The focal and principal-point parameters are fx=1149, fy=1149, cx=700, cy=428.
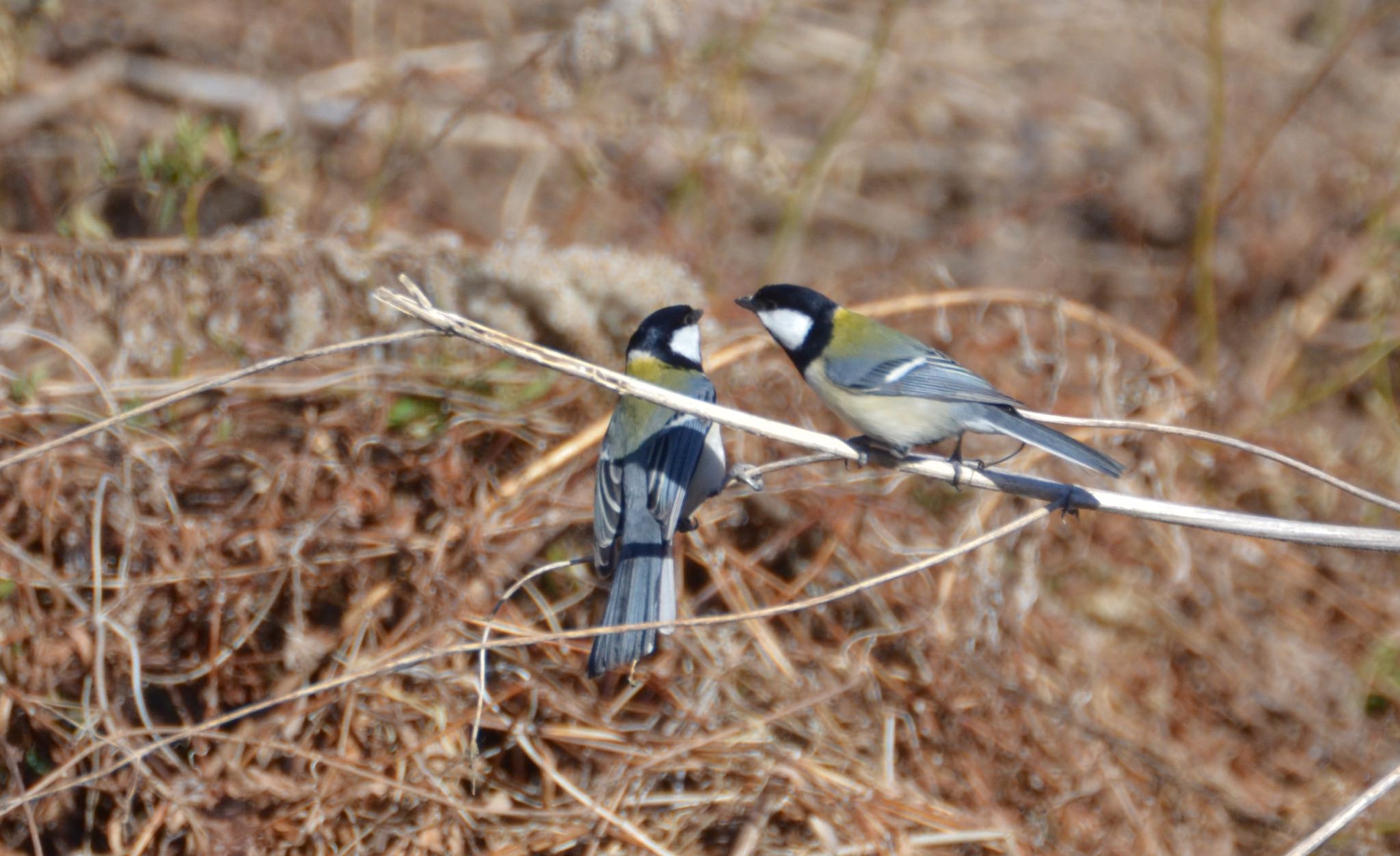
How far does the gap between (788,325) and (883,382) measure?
1.03 ft

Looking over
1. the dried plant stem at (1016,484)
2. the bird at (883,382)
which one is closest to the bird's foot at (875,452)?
the bird at (883,382)

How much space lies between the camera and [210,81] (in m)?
5.82

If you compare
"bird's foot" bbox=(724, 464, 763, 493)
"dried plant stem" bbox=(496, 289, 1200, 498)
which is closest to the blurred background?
"dried plant stem" bbox=(496, 289, 1200, 498)

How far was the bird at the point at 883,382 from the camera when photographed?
2744mm

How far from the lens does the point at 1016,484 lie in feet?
7.49

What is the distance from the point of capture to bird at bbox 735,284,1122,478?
2.74 meters

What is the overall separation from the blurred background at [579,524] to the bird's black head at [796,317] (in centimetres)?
41

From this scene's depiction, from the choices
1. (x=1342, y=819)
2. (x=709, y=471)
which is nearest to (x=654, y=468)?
(x=709, y=471)

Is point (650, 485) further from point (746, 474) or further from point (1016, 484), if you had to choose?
point (1016, 484)

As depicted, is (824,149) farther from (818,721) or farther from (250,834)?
(250,834)

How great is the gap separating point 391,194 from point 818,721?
3.67 metres

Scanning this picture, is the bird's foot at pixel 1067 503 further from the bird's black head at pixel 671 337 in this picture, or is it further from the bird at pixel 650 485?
the bird's black head at pixel 671 337

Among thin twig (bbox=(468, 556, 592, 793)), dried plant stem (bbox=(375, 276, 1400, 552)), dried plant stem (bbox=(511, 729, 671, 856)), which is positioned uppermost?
dried plant stem (bbox=(375, 276, 1400, 552))

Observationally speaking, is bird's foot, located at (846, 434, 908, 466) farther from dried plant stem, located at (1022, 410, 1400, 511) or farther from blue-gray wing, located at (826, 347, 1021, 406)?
dried plant stem, located at (1022, 410, 1400, 511)
